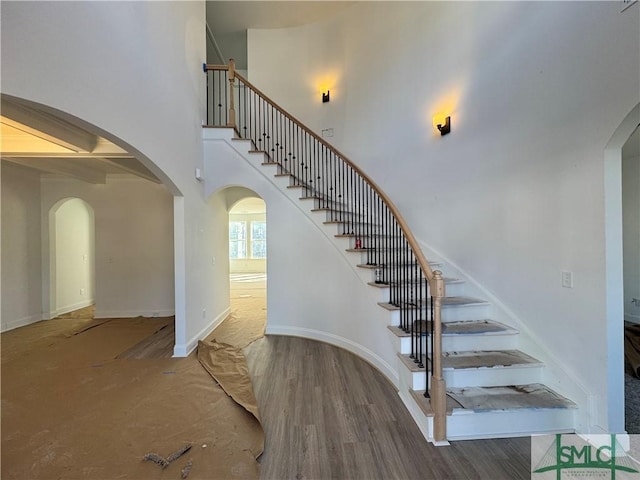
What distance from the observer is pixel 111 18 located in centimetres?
212

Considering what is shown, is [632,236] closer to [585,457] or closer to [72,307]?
[585,457]

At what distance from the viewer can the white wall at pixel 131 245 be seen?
5152 millimetres

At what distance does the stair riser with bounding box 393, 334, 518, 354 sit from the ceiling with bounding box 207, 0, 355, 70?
5555 millimetres

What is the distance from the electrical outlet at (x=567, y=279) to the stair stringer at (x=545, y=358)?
21.3 inches

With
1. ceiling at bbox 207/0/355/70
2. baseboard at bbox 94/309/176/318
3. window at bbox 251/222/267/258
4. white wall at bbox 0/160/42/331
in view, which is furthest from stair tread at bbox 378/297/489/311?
window at bbox 251/222/267/258

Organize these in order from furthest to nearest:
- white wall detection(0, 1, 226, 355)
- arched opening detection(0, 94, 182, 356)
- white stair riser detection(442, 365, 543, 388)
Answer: arched opening detection(0, 94, 182, 356)
white stair riser detection(442, 365, 543, 388)
white wall detection(0, 1, 226, 355)

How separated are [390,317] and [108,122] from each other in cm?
292

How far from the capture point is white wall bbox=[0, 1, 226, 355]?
4.93ft

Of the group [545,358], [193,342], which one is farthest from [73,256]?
[545,358]

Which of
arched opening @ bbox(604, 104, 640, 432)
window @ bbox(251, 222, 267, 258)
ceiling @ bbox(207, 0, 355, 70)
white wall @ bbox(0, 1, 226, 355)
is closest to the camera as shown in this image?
white wall @ bbox(0, 1, 226, 355)

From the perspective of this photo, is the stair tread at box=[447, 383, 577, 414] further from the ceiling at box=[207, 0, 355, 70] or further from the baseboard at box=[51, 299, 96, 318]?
the baseboard at box=[51, 299, 96, 318]

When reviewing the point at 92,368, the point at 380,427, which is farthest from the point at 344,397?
the point at 92,368

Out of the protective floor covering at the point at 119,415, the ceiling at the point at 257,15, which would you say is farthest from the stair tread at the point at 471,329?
the ceiling at the point at 257,15

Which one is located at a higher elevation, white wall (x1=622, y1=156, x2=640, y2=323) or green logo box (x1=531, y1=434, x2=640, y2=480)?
white wall (x1=622, y1=156, x2=640, y2=323)
